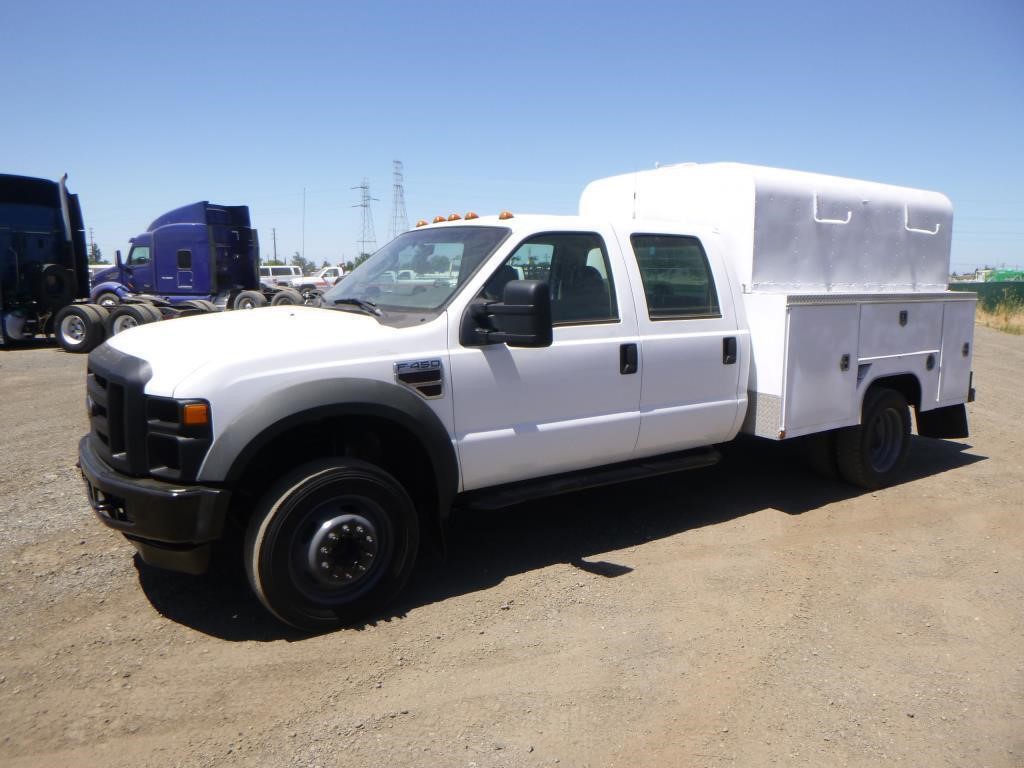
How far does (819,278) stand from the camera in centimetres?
599

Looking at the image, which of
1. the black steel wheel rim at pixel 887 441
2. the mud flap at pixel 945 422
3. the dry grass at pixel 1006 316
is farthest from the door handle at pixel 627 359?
the dry grass at pixel 1006 316

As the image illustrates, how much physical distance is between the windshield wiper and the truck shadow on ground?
154 cm

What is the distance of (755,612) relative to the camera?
13.6 feet

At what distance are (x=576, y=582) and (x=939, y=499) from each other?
343cm

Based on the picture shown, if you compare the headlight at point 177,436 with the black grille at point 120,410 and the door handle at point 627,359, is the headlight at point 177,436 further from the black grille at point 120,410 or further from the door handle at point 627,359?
the door handle at point 627,359

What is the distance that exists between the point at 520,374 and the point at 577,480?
82 centimetres

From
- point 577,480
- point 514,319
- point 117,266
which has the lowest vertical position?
point 577,480

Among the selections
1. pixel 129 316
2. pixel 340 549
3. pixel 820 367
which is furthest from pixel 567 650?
pixel 129 316

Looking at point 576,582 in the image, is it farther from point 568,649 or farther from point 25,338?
point 25,338

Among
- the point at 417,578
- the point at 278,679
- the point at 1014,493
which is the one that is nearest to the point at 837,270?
the point at 1014,493

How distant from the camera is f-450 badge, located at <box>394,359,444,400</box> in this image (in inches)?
156

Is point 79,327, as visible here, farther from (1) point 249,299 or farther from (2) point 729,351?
(2) point 729,351

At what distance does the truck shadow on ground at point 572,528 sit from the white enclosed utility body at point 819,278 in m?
0.78

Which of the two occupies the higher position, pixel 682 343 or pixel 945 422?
pixel 682 343
